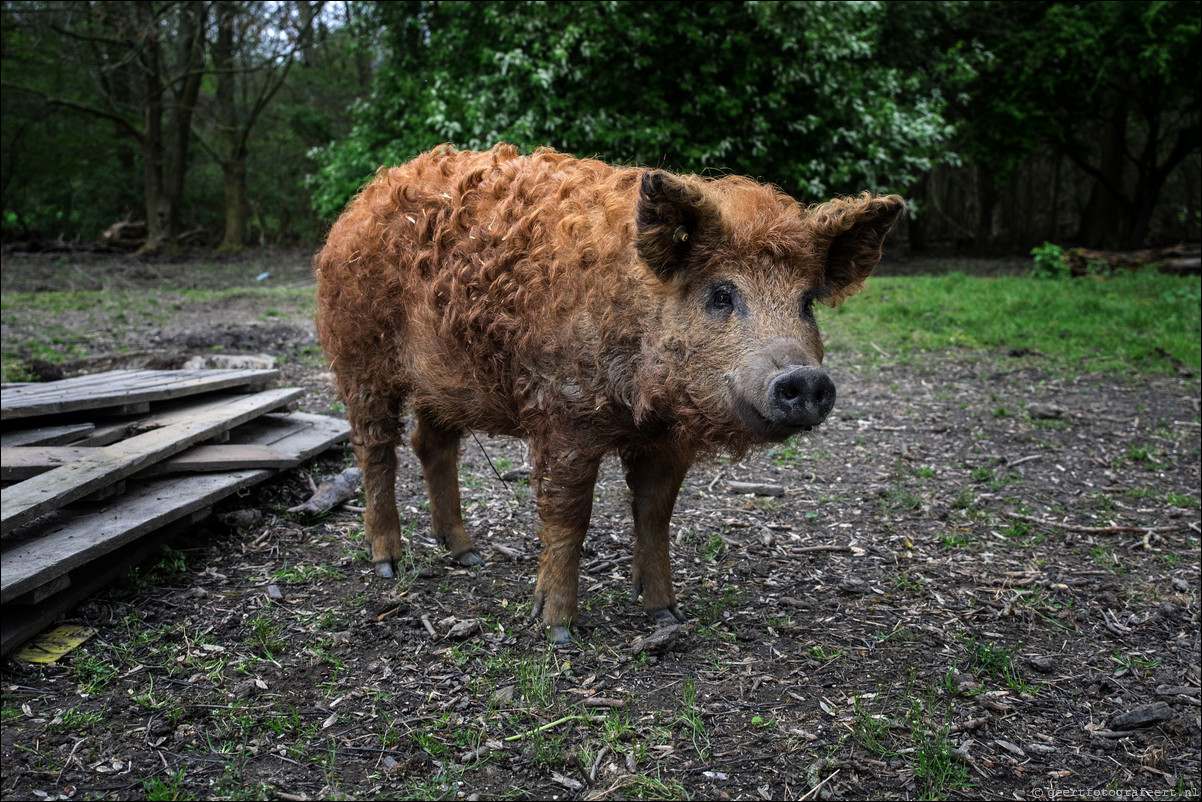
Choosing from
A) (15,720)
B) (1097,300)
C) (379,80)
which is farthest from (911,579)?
(379,80)

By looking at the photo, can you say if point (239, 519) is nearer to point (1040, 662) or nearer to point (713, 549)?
point (713, 549)

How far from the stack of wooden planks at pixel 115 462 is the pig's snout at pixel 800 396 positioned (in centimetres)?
314

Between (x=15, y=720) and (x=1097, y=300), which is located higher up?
(x=1097, y=300)

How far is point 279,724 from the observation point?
3.31 metres

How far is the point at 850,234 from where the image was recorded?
3.33 metres

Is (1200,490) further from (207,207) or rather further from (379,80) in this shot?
(207,207)

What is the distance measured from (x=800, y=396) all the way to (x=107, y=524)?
3.40 metres

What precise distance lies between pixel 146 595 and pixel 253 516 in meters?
0.90

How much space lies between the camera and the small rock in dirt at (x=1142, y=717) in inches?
132

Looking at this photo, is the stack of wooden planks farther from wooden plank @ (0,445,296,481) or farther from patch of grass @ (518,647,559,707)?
patch of grass @ (518,647,559,707)

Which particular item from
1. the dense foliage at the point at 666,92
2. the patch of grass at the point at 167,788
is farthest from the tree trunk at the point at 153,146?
the patch of grass at the point at 167,788

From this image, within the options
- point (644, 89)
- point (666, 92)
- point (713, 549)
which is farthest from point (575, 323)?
point (666, 92)

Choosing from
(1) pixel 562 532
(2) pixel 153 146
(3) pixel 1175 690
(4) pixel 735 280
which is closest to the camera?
(4) pixel 735 280

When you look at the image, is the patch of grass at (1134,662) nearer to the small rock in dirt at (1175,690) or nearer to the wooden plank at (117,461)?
the small rock in dirt at (1175,690)
